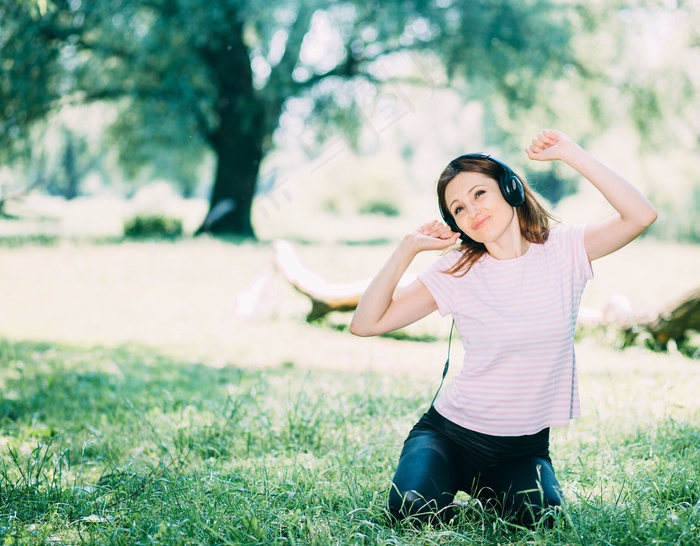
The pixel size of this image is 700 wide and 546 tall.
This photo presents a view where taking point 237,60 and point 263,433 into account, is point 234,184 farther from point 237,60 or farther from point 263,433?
point 263,433

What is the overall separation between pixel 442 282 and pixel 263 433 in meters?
1.60

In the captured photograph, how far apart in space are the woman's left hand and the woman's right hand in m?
0.44

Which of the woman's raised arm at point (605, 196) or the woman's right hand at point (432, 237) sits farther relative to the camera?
the woman's right hand at point (432, 237)

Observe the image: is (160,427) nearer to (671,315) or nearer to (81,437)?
(81,437)

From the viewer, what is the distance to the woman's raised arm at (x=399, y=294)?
2.63 metres

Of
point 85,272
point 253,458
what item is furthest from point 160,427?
point 85,272

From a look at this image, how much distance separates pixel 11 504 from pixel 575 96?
57.5 feet

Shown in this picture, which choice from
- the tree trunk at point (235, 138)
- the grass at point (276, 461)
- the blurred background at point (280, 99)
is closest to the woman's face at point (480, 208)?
the grass at point (276, 461)

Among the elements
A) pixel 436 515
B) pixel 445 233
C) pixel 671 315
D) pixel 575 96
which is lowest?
pixel 436 515

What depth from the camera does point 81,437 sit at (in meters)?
3.92

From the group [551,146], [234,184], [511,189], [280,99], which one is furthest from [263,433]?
[234,184]

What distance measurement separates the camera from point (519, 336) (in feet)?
8.27

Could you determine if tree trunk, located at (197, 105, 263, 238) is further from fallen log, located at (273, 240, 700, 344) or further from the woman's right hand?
the woman's right hand

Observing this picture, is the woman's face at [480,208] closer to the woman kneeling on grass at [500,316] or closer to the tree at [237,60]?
the woman kneeling on grass at [500,316]
